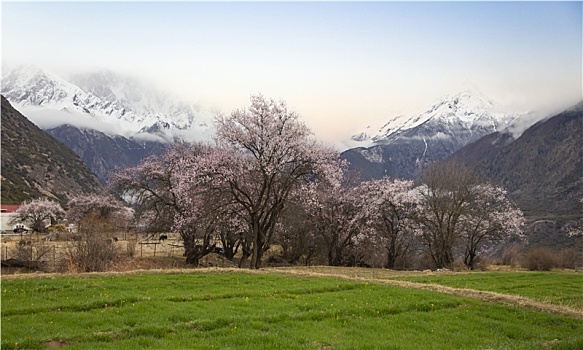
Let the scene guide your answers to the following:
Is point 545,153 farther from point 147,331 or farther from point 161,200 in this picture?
point 147,331

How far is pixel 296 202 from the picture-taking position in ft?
109

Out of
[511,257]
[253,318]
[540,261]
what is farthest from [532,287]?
[511,257]

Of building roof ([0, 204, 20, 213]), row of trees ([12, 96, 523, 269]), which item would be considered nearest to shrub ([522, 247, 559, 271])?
row of trees ([12, 96, 523, 269])

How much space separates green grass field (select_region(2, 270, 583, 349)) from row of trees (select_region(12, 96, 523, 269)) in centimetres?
1237

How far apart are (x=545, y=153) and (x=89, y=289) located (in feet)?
683

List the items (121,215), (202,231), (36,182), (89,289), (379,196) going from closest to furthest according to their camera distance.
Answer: (89,289), (202,231), (379,196), (121,215), (36,182)

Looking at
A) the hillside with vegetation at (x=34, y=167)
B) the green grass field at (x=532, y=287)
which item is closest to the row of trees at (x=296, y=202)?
the green grass field at (x=532, y=287)

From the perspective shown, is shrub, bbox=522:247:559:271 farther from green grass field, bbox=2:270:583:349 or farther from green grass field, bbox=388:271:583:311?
green grass field, bbox=2:270:583:349

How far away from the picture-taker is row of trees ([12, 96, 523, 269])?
2998 cm

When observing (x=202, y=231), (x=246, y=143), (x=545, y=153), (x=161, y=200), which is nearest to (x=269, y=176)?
(x=246, y=143)

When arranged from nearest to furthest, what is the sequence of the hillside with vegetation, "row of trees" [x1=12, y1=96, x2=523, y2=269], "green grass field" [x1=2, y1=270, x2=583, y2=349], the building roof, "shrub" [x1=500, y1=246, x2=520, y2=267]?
1. "green grass field" [x1=2, y1=270, x2=583, y2=349]
2. "row of trees" [x1=12, y1=96, x2=523, y2=269]
3. "shrub" [x1=500, y1=246, x2=520, y2=267]
4. the building roof
5. the hillside with vegetation

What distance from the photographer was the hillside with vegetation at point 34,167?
12612 centimetres

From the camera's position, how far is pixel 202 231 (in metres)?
38.2

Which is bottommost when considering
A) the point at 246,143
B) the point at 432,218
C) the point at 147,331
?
the point at 147,331
